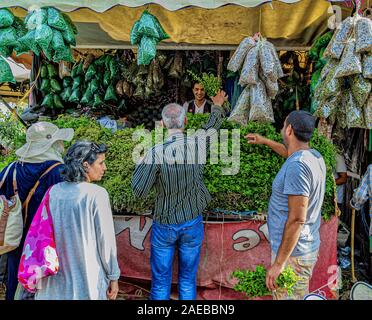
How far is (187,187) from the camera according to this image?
3.24 metres

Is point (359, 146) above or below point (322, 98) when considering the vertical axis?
below

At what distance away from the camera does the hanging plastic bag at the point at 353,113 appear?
337 centimetres

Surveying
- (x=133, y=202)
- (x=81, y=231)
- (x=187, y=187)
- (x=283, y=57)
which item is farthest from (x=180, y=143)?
(x=283, y=57)

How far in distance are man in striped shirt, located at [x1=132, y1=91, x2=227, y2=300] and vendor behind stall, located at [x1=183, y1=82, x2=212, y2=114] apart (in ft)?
6.90

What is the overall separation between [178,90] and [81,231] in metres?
3.81

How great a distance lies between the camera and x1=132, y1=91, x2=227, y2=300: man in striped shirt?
317 centimetres

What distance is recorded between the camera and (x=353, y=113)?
133 inches

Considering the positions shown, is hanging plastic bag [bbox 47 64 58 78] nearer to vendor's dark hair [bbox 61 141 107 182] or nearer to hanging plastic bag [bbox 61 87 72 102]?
hanging plastic bag [bbox 61 87 72 102]

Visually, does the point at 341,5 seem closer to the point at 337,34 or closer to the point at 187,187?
the point at 337,34

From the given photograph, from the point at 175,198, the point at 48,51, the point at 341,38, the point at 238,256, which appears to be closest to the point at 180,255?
the point at 175,198

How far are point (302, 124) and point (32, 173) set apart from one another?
1997mm

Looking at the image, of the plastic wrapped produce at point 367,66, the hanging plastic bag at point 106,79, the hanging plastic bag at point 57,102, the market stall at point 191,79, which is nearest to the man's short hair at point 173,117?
the market stall at point 191,79

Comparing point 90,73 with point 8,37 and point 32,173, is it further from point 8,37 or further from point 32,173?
point 32,173

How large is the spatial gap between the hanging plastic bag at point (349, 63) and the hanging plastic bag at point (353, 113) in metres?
0.24
